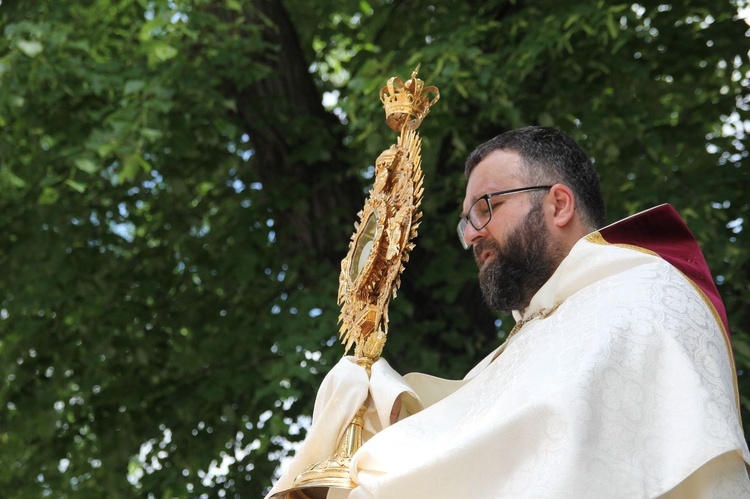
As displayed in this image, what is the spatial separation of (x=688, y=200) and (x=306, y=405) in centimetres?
223

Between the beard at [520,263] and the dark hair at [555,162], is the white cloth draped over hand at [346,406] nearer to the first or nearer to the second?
the beard at [520,263]

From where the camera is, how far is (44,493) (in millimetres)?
7105

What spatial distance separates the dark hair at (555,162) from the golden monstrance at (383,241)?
0.21 m

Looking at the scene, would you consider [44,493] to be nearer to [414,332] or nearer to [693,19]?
[414,332]

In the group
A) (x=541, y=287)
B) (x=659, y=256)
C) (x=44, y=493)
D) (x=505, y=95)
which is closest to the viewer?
(x=659, y=256)

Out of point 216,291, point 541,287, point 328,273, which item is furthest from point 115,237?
point 541,287

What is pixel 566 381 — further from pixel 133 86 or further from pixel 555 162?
pixel 133 86

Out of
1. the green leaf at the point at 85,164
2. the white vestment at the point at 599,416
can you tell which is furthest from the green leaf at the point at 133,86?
the white vestment at the point at 599,416

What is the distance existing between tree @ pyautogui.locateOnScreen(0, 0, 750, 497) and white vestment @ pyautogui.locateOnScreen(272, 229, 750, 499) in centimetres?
308

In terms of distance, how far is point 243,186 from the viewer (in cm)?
746

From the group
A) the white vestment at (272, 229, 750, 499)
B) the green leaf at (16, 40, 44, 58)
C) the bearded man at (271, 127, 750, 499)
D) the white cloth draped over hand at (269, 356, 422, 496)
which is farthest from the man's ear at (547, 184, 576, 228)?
the green leaf at (16, 40, 44, 58)

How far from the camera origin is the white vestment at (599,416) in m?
2.63

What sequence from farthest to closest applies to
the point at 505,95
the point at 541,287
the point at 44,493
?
the point at 44,493 < the point at 505,95 < the point at 541,287

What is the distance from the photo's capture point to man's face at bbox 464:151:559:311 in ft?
11.2
